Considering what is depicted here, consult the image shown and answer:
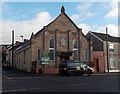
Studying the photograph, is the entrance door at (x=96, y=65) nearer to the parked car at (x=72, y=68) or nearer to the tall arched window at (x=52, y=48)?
the tall arched window at (x=52, y=48)

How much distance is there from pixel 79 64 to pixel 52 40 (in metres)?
8.52

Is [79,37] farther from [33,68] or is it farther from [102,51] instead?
[33,68]

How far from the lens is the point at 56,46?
112ft

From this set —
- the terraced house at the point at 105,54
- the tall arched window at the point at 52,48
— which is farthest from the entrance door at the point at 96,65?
the tall arched window at the point at 52,48

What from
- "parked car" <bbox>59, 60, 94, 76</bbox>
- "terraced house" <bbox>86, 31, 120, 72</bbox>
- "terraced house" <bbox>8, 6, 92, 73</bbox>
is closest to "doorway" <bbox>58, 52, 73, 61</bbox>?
"terraced house" <bbox>8, 6, 92, 73</bbox>

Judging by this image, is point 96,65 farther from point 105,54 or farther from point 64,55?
point 64,55

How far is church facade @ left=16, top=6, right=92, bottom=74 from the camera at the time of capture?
32.4 m

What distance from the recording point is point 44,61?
32438mm

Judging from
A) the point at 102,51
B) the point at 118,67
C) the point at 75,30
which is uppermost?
the point at 75,30

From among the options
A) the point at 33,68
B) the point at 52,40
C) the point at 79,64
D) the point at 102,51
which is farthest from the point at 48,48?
the point at 102,51

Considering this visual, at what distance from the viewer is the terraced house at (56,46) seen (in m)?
32.4

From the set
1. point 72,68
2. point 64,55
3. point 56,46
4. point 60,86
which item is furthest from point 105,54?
point 60,86

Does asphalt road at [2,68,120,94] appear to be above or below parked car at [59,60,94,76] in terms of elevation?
below

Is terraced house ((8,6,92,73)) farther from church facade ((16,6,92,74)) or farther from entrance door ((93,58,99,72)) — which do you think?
entrance door ((93,58,99,72))
